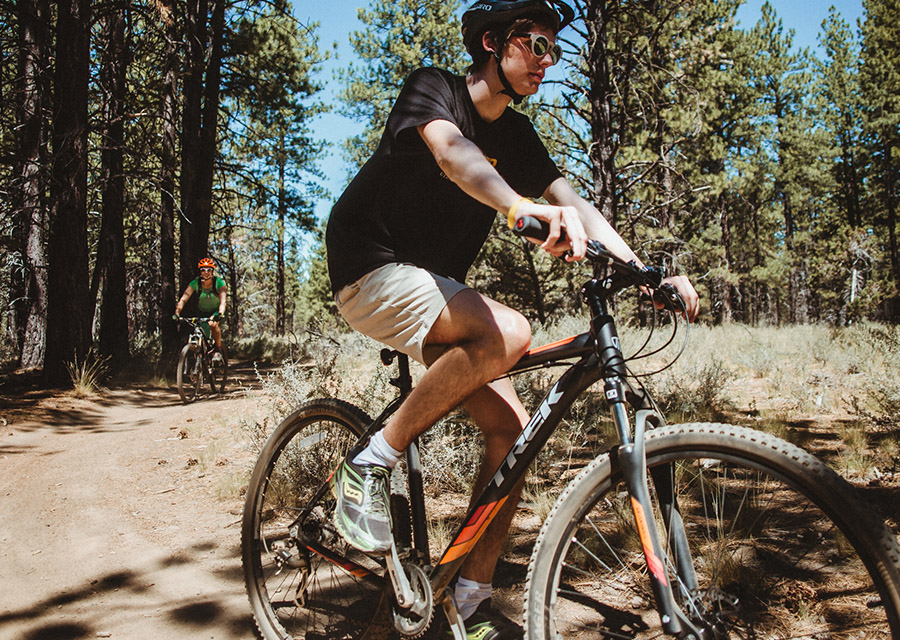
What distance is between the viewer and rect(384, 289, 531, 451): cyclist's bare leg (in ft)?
6.03

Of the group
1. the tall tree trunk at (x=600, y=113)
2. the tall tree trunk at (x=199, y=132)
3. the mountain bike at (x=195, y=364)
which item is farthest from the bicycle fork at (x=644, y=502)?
the tall tree trunk at (x=199, y=132)

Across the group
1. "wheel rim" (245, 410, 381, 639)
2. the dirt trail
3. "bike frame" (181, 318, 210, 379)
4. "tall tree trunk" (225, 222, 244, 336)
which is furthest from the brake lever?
"tall tree trunk" (225, 222, 244, 336)

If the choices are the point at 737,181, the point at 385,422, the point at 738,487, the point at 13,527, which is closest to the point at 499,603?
the point at 385,422

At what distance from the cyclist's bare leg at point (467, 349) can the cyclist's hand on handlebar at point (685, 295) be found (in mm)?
445

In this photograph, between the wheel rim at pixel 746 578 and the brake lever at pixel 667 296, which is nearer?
the brake lever at pixel 667 296

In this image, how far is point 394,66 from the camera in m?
22.6

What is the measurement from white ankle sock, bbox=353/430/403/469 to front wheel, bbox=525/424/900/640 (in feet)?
1.96

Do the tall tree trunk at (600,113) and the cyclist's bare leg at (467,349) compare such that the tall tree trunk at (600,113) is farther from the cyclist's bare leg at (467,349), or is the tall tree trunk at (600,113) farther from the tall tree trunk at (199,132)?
the tall tree trunk at (199,132)

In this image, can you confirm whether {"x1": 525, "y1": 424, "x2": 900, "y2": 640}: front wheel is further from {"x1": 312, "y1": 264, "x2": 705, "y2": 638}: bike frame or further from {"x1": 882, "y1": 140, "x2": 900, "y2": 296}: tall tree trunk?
{"x1": 882, "y1": 140, "x2": 900, "y2": 296}: tall tree trunk

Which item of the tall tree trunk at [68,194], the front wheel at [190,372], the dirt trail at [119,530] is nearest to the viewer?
the dirt trail at [119,530]

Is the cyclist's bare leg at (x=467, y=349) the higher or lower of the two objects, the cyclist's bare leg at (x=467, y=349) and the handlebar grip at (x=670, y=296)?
the lower

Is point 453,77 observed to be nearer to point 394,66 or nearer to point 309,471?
point 309,471

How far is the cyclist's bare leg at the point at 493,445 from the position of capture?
6.75 ft

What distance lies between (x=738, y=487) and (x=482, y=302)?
2639 mm
